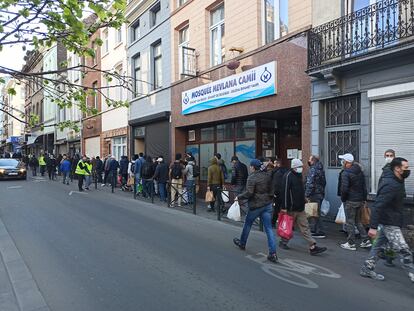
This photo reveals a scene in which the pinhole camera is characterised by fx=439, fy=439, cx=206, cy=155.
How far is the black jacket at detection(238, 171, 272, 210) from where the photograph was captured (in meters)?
7.49

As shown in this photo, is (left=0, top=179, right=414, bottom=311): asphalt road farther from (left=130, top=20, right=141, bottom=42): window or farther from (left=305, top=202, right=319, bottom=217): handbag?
(left=130, top=20, right=141, bottom=42): window

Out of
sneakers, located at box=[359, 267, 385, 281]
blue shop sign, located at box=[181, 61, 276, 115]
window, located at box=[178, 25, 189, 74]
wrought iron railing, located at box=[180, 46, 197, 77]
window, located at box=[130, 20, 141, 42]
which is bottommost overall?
sneakers, located at box=[359, 267, 385, 281]

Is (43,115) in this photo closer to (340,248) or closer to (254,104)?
(254,104)

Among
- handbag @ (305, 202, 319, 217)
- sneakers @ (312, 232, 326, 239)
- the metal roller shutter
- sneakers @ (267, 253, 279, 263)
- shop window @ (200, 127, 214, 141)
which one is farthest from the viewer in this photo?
shop window @ (200, 127, 214, 141)

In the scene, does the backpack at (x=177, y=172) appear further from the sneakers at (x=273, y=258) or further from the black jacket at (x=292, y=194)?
the sneakers at (x=273, y=258)

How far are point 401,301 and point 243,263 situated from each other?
2.44 metres

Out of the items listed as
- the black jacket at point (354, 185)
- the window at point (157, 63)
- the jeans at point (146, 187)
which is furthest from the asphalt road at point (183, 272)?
the window at point (157, 63)

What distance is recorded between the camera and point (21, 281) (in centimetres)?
582

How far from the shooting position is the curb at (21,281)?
16.2ft

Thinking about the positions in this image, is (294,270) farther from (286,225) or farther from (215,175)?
(215,175)

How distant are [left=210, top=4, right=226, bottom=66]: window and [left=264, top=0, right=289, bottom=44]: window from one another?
251cm

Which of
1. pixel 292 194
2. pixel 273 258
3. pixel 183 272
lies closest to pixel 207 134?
pixel 292 194

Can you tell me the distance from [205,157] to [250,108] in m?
4.20

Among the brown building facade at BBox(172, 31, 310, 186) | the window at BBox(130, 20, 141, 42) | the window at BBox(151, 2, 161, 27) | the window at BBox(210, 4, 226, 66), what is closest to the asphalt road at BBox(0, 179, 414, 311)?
the brown building facade at BBox(172, 31, 310, 186)
